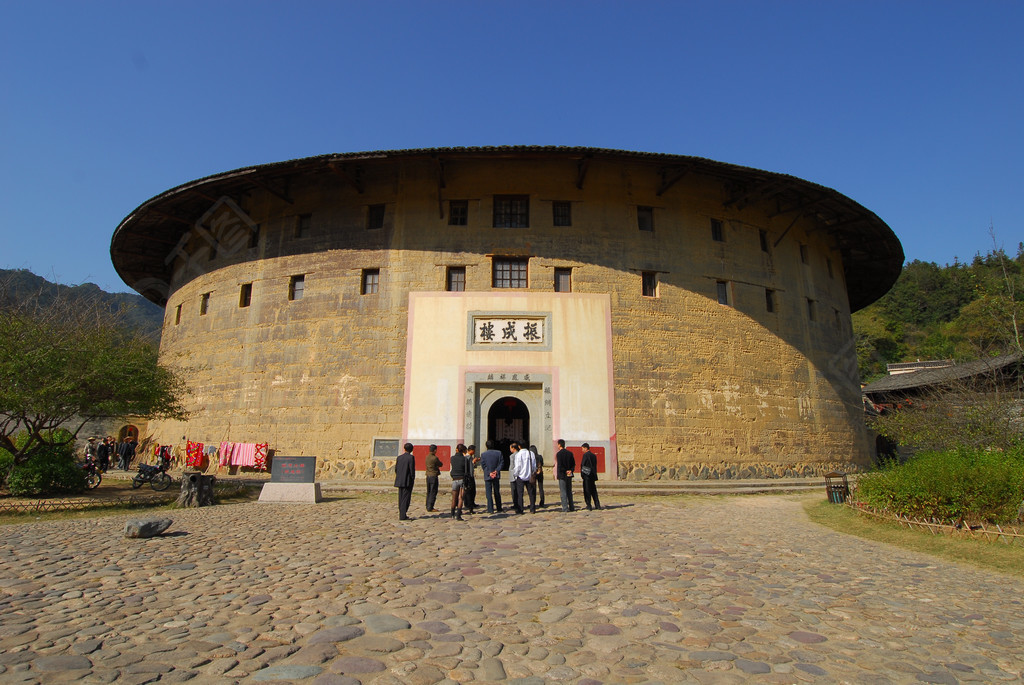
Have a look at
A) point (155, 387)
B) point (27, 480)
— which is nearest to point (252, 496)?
point (155, 387)

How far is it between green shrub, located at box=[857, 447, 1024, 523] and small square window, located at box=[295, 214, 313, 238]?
17.3 meters

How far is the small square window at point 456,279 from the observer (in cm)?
1672

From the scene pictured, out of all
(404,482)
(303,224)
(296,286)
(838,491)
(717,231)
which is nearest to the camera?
(404,482)

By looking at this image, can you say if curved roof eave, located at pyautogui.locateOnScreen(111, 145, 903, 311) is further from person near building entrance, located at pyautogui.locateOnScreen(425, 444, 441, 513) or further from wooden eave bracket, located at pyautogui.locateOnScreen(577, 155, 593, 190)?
person near building entrance, located at pyautogui.locateOnScreen(425, 444, 441, 513)

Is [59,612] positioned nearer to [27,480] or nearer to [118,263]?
[27,480]

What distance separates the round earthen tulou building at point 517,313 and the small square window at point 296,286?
0.16 metres

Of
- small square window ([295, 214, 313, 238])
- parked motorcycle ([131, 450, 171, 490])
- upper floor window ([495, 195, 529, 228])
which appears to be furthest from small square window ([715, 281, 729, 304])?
parked motorcycle ([131, 450, 171, 490])

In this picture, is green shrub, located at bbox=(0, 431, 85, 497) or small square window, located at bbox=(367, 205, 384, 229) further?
small square window, located at bbox=(367, 205, 384, 229)

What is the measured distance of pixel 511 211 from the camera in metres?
17.3

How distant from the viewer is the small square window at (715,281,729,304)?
17819 mm

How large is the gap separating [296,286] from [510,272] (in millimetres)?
7264

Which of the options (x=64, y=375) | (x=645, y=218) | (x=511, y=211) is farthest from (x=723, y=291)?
(x=64, y=375)

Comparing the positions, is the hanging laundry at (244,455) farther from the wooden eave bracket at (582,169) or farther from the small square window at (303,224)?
the wooden eave bracket at (582,169)

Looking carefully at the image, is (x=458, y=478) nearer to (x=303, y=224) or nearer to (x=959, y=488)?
(x=959, y=488)
